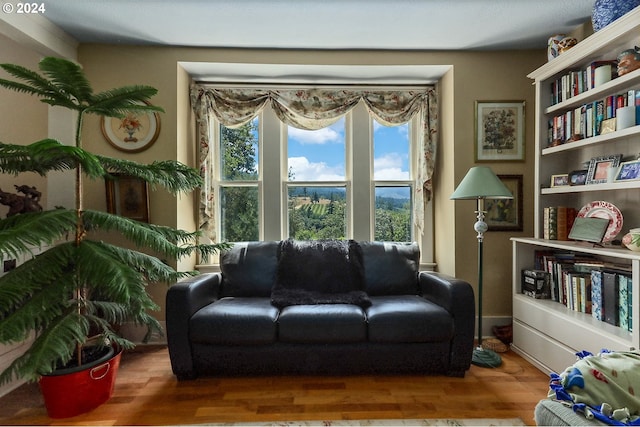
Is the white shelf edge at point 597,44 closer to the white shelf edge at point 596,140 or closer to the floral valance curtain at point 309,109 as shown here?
the white shelf edge at point 596,140

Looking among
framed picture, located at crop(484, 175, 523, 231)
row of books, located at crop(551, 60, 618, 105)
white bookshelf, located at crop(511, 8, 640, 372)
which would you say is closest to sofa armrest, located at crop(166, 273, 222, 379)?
white bookshelf, located at crop(511, 8, 640, 372)

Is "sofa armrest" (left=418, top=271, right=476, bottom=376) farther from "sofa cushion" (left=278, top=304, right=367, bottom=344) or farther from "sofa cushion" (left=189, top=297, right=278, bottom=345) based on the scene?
"sofa cushion" (left=189, top=297, right=278, bottom=345)

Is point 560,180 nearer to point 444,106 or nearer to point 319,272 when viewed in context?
point 444,106

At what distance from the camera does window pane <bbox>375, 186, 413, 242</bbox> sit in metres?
3.12

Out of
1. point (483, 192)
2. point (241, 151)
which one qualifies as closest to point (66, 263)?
point (241, 151)

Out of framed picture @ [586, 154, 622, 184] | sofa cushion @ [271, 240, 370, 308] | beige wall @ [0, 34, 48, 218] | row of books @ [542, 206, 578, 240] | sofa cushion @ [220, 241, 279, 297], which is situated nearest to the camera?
framed picture @ [586, 154, 622, 184]

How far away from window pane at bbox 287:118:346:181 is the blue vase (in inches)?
76.6

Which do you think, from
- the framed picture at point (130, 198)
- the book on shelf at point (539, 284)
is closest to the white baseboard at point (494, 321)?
the book on shelf at point (539, 284)

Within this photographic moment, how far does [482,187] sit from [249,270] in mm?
1908

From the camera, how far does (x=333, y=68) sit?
2.76m

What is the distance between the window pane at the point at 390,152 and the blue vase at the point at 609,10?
59.6 inches

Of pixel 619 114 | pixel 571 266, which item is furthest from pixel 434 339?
pixel 619 114

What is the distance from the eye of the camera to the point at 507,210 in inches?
108

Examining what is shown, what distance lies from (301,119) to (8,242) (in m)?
2.27
